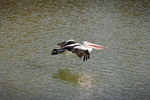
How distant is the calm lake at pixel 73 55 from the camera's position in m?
4.41

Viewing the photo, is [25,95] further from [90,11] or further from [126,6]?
[126,6]

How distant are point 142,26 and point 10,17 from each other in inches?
150

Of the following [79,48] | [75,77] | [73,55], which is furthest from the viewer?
[73,55]

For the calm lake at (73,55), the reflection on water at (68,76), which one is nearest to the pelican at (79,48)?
the calm lake at (73,55)

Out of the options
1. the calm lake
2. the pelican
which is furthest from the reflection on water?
the pelican

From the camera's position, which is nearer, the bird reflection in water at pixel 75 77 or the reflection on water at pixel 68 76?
the bird reflection in water at pixel 75 77

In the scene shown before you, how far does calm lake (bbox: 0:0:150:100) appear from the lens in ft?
14.5

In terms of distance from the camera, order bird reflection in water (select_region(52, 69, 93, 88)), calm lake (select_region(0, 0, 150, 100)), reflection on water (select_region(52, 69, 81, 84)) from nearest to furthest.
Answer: calm lake (select_region(0, 0, 150, 100)) < bird reflection in water (select_region(52, 69, 93, 88)) < reflection on water (select_region(52, 69, 81, 84))

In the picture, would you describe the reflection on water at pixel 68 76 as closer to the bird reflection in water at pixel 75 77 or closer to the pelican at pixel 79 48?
the bird reflection in water at pixel 75 77

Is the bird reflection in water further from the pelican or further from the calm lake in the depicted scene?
the pelican

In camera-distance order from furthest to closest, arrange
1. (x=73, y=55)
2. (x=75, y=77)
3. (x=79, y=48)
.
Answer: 1. (x=73, y=55)
2. (x=79, y=48)
3. (x=75, y=77)

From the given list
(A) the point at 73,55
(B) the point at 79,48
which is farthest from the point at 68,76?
(A) the point at 73,55

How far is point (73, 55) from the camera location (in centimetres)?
593

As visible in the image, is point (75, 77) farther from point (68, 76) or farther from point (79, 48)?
point (79, 48)
